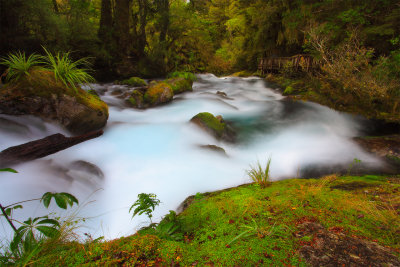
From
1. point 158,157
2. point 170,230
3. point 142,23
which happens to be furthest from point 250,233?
point 142,23

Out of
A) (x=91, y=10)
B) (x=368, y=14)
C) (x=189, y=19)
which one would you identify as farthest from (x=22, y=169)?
(x=189, y=19)

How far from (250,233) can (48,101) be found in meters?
4.95

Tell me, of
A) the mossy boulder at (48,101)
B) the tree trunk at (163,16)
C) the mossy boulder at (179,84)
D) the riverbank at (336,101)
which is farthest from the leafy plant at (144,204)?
the tree trunk at (163,16)

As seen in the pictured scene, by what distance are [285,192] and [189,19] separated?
1720cm

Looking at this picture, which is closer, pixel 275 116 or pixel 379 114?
pixel 379 114

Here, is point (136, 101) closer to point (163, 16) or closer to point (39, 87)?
point (39, 87)

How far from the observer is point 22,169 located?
3.18m

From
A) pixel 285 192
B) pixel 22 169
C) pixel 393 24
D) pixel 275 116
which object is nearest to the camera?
pixel 285 192

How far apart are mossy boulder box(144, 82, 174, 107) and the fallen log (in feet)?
14.4

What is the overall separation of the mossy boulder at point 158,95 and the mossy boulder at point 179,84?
153cm

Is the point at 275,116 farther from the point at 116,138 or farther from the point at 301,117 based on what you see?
the point at 116,138

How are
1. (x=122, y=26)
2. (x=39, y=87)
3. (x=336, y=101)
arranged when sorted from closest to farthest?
(x=39, y=87), (x=336, y=101), (x=122, y=26)

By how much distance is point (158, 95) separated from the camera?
8.48 m

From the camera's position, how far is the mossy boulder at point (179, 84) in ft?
34.5
